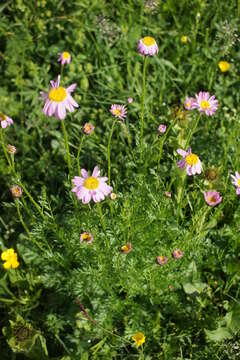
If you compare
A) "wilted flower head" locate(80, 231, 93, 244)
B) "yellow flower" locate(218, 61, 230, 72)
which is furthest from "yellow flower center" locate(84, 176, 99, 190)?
"yellow flower" locate(218, 61, 230, 72)

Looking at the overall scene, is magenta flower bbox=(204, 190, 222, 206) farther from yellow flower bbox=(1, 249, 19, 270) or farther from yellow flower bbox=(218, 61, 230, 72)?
yellow flower bbox=(218, 61, 230, 72)

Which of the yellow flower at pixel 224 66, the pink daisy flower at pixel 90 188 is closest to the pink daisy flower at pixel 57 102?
the pink daisy flower at pixel 90 188

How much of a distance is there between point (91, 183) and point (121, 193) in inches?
13.8

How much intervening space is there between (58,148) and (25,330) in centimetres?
105

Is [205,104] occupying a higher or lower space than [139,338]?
higher

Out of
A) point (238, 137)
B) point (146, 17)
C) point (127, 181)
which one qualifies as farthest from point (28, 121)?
point (238, 137)

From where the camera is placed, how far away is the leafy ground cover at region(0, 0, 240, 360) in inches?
72.9

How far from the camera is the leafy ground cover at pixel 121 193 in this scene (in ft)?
6.07

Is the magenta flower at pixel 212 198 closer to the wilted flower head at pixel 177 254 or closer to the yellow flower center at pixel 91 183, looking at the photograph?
the wilted flower head at pixel 177 254

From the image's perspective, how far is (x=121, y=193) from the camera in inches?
74.3

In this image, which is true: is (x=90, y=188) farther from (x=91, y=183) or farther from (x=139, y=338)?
(x=139, y=338)

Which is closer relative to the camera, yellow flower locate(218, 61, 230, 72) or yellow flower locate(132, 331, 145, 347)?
yellow flower locate(132, 331, 145, 347)

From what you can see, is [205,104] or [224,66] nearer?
[205,104]

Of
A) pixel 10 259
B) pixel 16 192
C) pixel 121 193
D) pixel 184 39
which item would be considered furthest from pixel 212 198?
pixel 184 39
